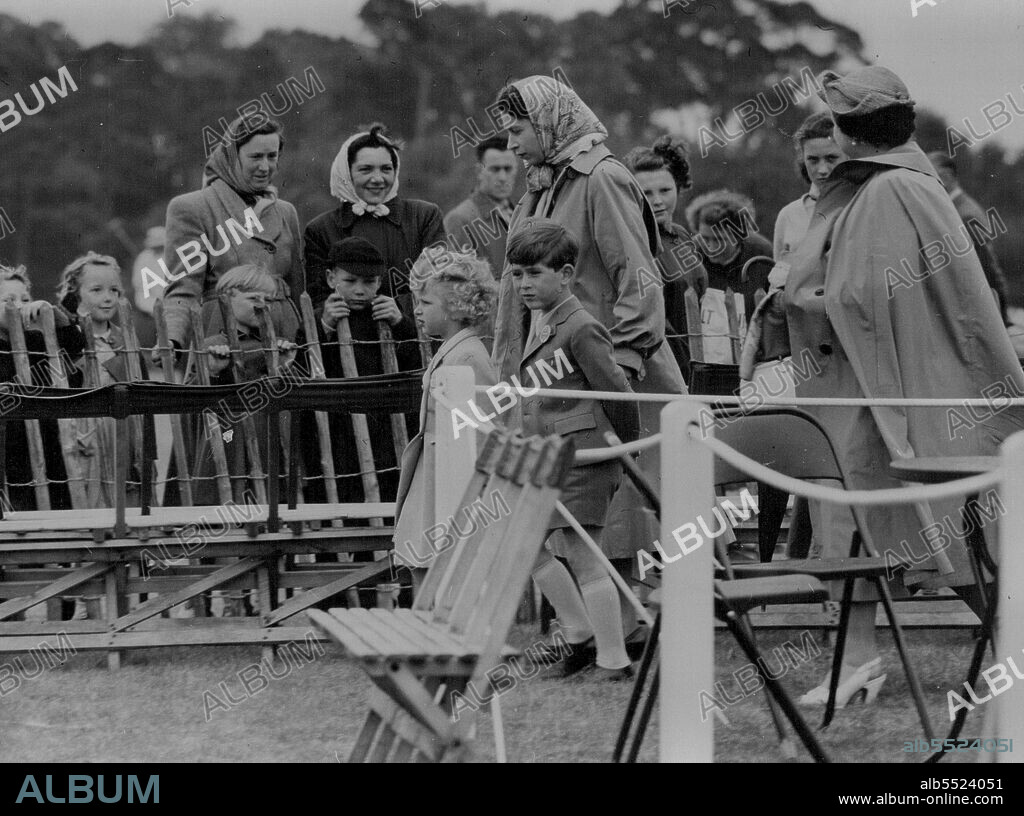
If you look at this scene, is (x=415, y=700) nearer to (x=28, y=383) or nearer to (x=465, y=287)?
(x=465, y=287)

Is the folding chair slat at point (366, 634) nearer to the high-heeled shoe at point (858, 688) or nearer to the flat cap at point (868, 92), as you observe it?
the high-heeled shoe at point (858, 688)

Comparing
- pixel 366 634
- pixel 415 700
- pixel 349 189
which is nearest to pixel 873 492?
pixel 415 700

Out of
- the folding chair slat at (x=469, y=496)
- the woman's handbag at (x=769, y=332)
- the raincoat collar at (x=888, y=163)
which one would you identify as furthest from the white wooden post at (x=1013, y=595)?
the woman's handbag at (x=769, y=332)

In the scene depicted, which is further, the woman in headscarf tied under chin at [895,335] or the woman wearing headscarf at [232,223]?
the woman wearing headscarf at [232,223]

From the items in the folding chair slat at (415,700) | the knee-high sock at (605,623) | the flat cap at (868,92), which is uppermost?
the flat cap at (868,92)

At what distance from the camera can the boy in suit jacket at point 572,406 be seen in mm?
4871

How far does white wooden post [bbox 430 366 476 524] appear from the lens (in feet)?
13.2

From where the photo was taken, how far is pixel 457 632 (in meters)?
3.17

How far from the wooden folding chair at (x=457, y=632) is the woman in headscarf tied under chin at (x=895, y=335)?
5.32 ft

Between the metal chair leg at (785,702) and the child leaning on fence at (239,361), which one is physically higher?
the child leaning on fence at (239,361)

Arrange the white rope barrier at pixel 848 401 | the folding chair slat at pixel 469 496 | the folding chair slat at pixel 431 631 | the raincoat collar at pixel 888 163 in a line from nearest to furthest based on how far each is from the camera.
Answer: the folding chair slat at pixel 431 631
the folding chair slat at pixel 469 496
the white rope barrier at pixel 848 401
the raincoat collar at pixel 888 163

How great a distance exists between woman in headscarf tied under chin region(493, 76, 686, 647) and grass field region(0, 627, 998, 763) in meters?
0.67

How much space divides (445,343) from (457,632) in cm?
211
